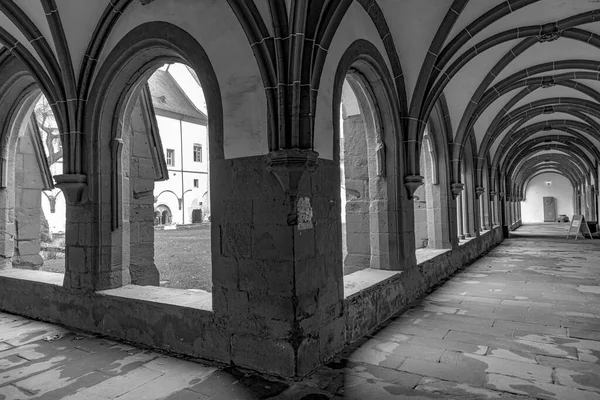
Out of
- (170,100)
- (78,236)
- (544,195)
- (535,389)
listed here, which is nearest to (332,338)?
(535,389)

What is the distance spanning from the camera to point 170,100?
23109 millimetres

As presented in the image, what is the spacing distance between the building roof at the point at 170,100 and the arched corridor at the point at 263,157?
17.6 m

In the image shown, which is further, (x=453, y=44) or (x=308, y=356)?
→ (x=453, y=44)

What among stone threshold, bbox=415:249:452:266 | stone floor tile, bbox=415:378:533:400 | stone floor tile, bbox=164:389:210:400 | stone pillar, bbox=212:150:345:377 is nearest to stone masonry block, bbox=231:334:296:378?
stone pillar, bbox=212:150:345:377

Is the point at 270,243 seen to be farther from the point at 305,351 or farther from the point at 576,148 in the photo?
the point at 576,148

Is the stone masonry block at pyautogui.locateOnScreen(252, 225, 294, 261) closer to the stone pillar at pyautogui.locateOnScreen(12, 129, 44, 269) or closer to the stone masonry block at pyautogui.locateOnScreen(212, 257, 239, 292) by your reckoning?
the stone masonry block at pyautogui.locateOnScreen(212, 257, 239, 292)

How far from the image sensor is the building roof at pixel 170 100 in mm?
22125

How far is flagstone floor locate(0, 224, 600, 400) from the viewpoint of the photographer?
7.84 feet

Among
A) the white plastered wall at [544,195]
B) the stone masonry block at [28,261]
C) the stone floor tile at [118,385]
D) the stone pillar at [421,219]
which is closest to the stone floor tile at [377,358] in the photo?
the stone floor tile at [118,385]

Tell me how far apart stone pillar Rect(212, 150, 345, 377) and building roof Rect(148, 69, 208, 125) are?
20202mm

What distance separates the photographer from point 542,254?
8.84 m

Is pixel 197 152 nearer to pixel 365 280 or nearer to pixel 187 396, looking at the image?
pixel 365 280

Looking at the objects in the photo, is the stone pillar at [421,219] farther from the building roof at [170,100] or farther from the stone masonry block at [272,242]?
the building roof at [170,100]

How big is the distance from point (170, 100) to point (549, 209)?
1031 inches
